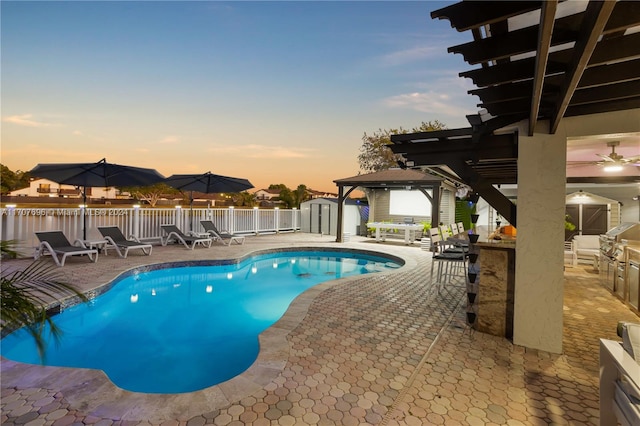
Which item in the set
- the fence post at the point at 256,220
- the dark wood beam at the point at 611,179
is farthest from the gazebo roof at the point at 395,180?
the dark wood beam at the point at 611,179

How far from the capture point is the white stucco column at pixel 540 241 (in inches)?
130

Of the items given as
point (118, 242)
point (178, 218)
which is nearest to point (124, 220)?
point (118, 242)

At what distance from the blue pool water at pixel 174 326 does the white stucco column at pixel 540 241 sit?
322 cm

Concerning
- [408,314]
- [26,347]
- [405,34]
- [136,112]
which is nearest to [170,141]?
[136,112]

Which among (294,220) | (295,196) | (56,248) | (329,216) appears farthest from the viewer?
(295,196)

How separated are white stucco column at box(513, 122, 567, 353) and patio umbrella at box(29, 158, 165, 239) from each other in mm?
9645

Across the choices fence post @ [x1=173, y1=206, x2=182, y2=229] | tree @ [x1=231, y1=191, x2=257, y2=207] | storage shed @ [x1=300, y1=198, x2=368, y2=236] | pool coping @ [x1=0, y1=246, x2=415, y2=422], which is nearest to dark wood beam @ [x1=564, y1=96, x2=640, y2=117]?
pool coping @ [x1=0, y1=246, x2=415, y2=422]

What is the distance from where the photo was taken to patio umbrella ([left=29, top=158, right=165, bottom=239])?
313 inches

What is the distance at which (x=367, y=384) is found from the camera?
264 cm

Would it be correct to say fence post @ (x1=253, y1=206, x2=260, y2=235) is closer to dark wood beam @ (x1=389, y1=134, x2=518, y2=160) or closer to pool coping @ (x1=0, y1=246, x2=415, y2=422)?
dark wood beam @ (x1=389, y1=134, x2=518, y2=160)

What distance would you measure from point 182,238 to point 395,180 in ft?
27.8

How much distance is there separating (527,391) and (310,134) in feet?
58.2

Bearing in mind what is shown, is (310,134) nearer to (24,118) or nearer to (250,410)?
(24,118)

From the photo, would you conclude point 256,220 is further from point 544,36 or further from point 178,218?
point 544,36
